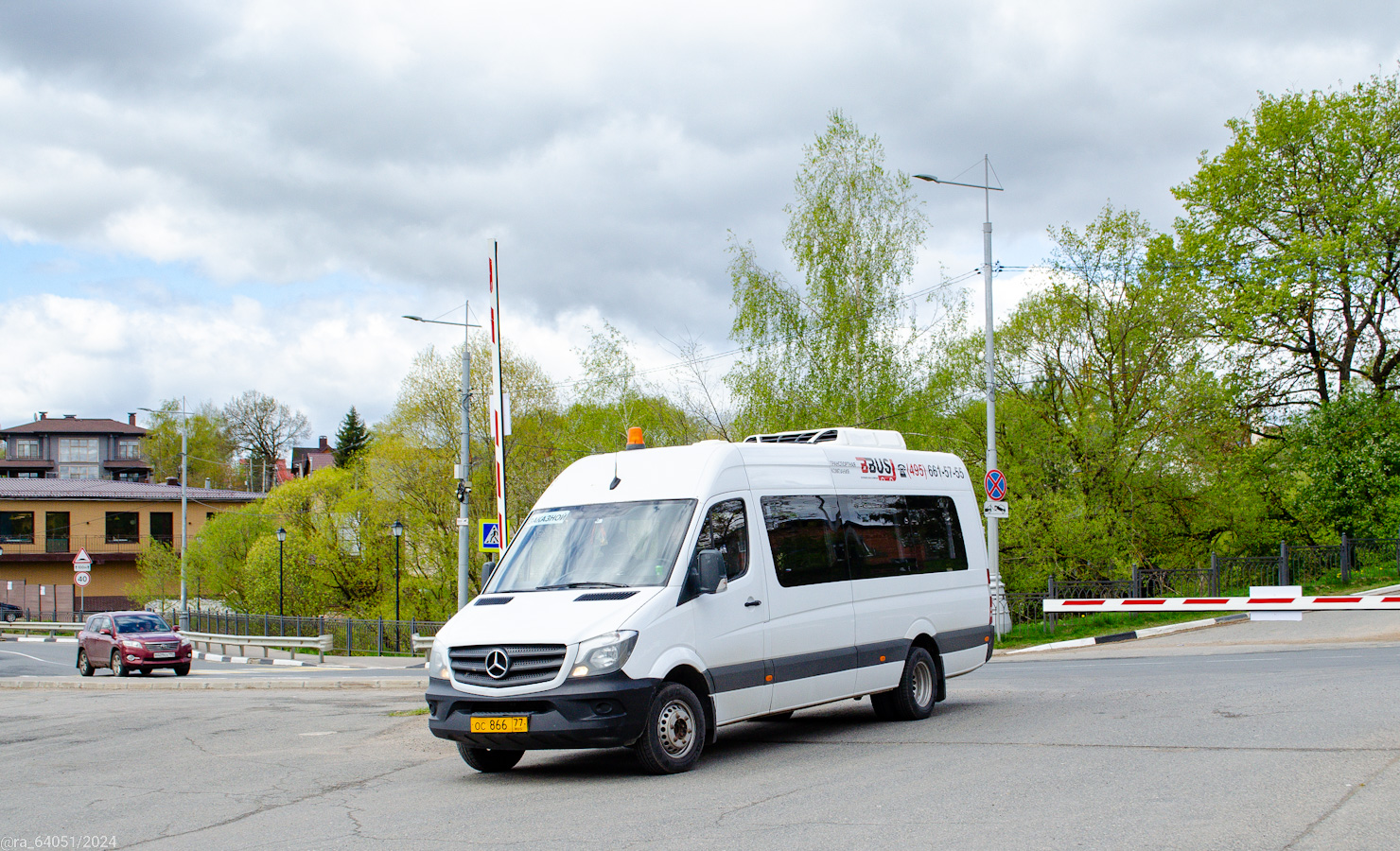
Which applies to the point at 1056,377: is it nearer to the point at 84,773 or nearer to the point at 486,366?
the point at 486,366

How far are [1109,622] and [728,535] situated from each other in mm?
19558

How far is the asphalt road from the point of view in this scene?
6.50m

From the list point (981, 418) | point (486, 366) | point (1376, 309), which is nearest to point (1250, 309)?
point (1376, 309)

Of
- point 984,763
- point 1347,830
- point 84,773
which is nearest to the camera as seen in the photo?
point 1347,830

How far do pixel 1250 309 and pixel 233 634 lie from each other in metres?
37.6

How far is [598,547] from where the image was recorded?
31.3 feet

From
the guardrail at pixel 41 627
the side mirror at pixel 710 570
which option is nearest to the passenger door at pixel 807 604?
the side mirror at pixel 710 570

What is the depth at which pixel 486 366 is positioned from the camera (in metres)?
44.6

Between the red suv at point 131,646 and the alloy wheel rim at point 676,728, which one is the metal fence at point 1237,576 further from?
the red suv at point 131,646

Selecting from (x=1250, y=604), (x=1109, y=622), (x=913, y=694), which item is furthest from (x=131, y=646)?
(x=1250, y=604)

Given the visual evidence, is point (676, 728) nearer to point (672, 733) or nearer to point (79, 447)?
point (672, 733)

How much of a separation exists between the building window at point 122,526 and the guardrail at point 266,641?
33222 mm

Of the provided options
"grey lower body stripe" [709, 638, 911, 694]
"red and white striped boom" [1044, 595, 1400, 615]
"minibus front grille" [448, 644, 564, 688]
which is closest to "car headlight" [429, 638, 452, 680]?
"minibus front grille" [448, 644, 564, 688]

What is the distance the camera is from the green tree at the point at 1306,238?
3494 centimetres
